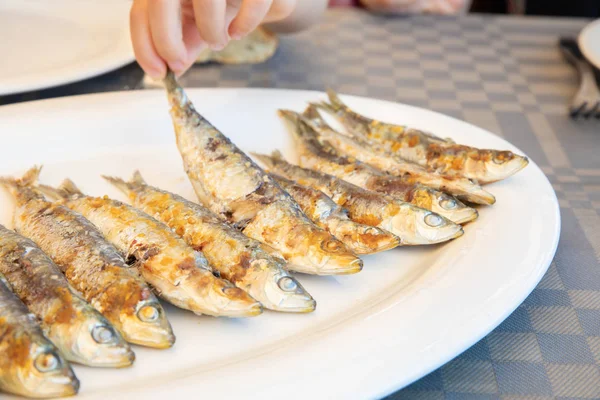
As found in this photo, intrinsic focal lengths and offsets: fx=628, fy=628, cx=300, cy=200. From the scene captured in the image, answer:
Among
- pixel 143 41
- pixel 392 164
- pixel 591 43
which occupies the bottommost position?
pixel 392 164

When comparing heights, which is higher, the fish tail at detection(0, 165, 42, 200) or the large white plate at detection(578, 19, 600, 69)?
the large white plate at detection(578, 19, 600, 69)

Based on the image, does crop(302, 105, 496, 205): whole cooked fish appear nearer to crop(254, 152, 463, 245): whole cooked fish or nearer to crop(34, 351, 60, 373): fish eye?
crop(254, 152, 463, 245): whole cooked fish

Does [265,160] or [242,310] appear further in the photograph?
[265,160]

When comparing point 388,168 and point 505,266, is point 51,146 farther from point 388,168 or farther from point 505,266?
point 505,266

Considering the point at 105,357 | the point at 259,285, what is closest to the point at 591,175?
the point at 259,285

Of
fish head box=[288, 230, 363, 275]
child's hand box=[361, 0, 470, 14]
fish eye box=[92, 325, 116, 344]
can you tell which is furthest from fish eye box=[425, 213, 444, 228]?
child's hand box=[361, 0, 470, 14]

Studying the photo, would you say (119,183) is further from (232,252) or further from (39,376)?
(39,376)

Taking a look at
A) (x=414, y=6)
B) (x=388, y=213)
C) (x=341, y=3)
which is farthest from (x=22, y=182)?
(x=341, y=3)
